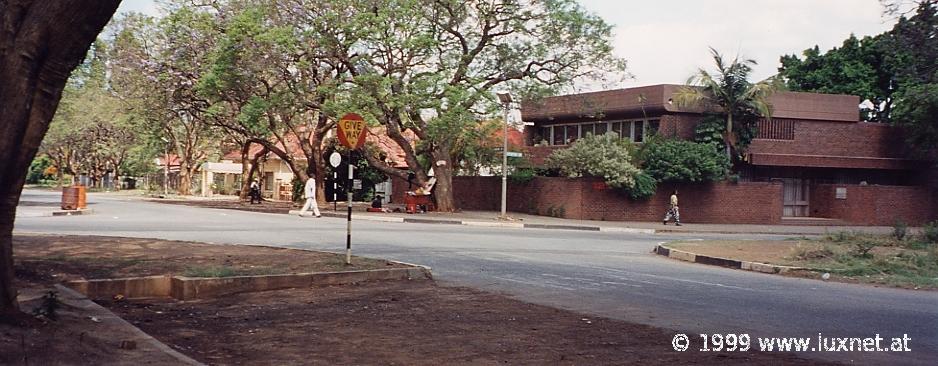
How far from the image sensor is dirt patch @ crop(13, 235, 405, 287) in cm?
1085

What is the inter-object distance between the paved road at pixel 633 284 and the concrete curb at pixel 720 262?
50cm

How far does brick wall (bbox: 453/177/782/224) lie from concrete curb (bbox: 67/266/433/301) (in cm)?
2434

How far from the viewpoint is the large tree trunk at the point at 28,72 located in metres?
6.54

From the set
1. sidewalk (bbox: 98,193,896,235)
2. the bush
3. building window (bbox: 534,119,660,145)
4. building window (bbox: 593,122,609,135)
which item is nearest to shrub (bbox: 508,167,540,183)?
sidewalk (bbox: 98,193,896,235)

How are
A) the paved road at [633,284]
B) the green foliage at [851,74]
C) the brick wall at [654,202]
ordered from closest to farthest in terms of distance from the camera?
the paved road at [633,284] < the brick wall at [654,202] < the green foliage at [851,74]

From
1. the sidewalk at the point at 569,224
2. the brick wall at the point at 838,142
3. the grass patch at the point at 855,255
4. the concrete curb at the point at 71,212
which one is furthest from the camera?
the brick wall at the point at 838,142

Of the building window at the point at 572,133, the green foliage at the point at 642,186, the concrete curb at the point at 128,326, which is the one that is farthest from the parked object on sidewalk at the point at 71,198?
the building window at the point at 572,133

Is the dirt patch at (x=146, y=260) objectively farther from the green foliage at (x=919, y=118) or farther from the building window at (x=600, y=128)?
the green foliage at (x=919, y=118)

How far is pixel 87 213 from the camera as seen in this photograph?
29547 millimetres

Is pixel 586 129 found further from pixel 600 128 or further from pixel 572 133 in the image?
pixel 572 133

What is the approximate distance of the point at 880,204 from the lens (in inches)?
1517

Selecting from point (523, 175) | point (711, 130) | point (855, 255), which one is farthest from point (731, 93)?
point (855, 255)

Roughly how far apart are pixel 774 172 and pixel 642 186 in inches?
360

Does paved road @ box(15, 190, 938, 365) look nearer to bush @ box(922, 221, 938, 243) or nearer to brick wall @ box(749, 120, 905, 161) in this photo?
bush @ box(922, 221, 938, 243)
